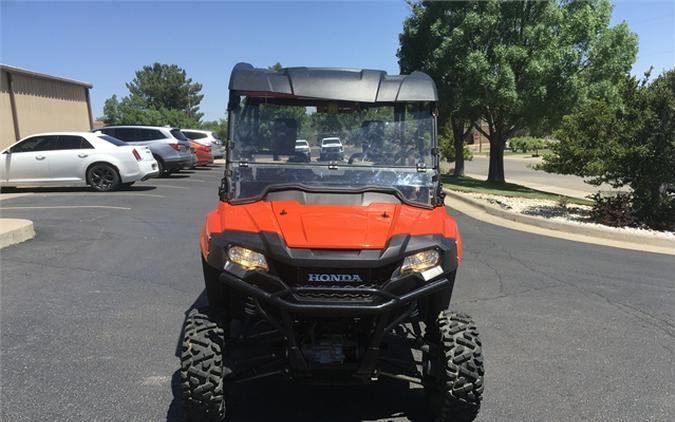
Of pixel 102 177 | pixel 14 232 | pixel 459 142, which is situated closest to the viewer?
pixel 14 232

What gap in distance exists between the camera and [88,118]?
25.3m

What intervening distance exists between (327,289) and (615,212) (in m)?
9.77

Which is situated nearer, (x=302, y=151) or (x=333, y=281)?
(x=333, y=281)

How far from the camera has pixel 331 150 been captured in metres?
4.23

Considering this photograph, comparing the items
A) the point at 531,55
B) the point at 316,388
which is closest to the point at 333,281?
the point at 316,388

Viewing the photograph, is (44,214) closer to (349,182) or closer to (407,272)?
(349,182)

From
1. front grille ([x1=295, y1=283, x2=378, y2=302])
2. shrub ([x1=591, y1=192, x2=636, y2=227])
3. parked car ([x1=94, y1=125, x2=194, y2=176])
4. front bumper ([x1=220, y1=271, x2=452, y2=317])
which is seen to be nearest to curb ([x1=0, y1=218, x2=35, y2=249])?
front bumper ([x1=220, y1=271, x2=452, y2=317])

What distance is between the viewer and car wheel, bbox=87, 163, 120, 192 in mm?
13477

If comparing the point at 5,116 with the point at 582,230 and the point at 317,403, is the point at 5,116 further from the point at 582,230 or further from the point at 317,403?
the point at 317,403

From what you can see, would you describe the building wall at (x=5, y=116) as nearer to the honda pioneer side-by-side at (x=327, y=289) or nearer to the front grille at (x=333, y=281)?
the honda pioneer side-by-side at (x=327, y=289)

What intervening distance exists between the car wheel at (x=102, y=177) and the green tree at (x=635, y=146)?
34.6 ft

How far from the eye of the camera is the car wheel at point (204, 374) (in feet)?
9.52

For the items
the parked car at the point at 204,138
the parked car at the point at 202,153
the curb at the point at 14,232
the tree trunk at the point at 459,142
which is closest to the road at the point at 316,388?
the curb at the point at 14,232

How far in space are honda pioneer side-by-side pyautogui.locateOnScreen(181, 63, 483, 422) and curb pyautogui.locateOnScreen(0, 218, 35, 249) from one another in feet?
16.8
